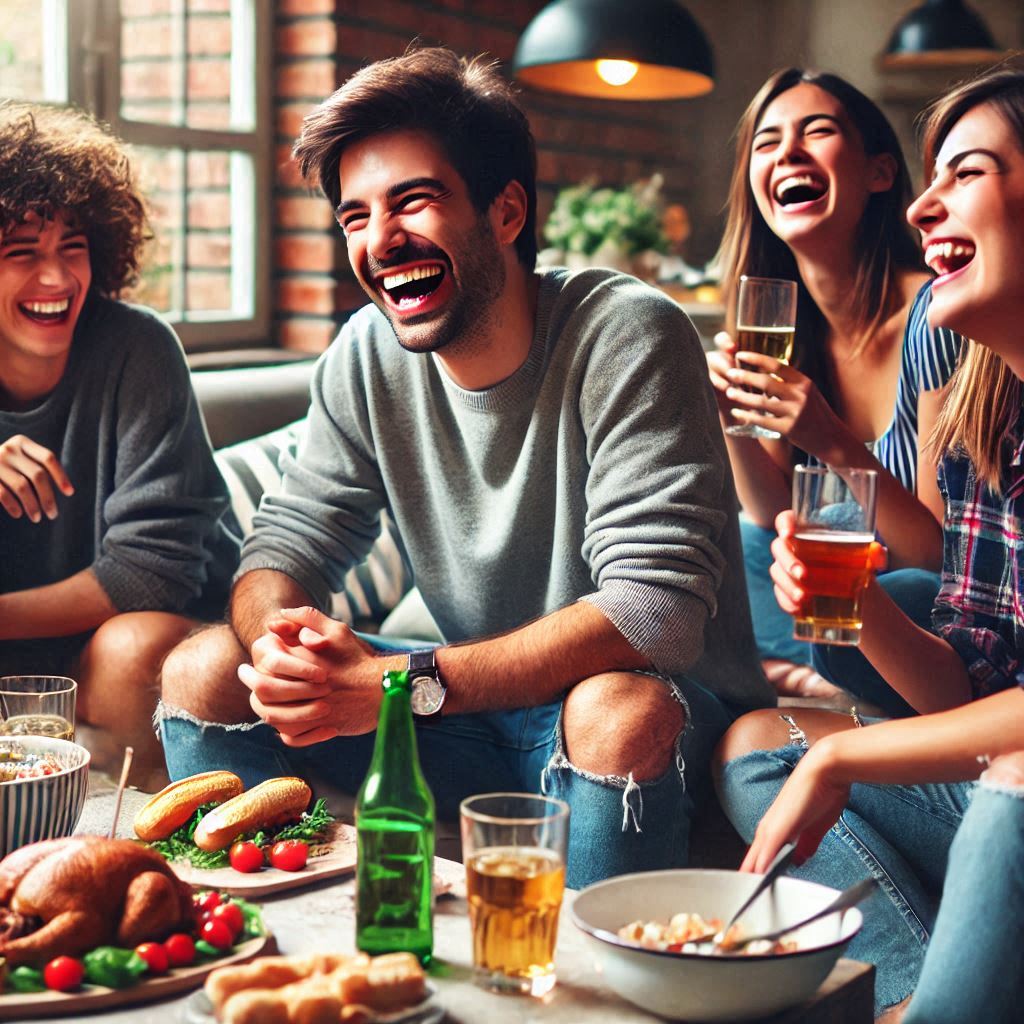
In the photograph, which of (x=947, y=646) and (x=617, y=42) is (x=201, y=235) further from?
(x=947, y=646)

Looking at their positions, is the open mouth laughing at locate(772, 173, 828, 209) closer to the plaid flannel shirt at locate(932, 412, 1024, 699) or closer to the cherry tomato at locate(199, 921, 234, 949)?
the plaid flannel shirt at locate(932, 412, 1024, 699)

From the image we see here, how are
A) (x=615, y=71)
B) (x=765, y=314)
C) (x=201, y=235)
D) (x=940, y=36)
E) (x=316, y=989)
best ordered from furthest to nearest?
(x=940, y=36)
(x=201, y=235)
(x=615, y=71)
(x=765, y=314)
(x=316, y=989)

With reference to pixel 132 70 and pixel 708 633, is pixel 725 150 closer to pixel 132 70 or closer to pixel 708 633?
pixel 132 70

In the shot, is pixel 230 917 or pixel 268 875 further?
pixel 268 875

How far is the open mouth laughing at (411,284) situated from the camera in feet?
6.55

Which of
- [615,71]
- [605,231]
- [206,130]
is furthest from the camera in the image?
[605,231]

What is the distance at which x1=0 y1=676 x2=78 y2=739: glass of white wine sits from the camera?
157 centimetres

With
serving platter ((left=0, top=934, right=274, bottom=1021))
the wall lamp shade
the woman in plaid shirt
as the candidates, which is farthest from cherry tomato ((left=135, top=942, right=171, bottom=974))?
the wall lamp shade

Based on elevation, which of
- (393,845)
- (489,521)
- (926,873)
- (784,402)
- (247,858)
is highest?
(784,402)

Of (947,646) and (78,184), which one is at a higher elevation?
(78,184)

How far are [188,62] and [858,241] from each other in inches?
78.5

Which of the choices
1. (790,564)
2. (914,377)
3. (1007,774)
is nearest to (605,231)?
(914,377)

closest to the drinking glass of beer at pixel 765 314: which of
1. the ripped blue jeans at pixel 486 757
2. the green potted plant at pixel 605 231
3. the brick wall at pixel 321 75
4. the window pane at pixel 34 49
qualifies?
the ripped blue jeans at pixel 486 757

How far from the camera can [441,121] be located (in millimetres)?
2004
